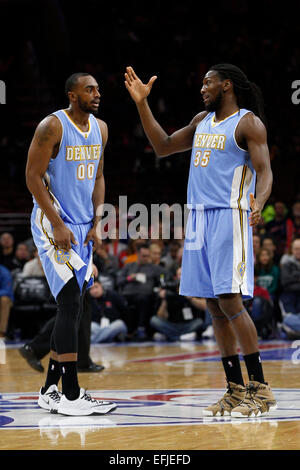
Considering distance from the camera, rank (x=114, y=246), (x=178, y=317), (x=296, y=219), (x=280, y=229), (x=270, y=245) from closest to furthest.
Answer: (x=178, y=317) → (x=270, y=245) → (x=296, y=219) → (x=114, y=246) → (x=280, y=229)

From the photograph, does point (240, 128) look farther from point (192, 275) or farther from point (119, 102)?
point (119, 102)

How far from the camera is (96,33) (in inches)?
763

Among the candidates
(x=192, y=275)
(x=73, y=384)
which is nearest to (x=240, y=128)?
(x=192, y=275)

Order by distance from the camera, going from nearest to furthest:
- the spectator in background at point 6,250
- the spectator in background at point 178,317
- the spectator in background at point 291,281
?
1. the spectator in background at point 291,281
2. the spectator in background at point 178,317
3. the spectator in background at point 6,250

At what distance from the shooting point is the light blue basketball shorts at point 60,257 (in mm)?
4625

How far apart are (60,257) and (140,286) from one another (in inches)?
259

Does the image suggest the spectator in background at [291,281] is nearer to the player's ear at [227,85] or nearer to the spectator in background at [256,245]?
the spectator in background at [256,245]

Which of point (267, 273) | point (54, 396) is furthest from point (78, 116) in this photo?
point (267, 273)

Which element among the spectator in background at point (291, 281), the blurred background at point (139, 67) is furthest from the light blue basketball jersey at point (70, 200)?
the blurred background at point (139, 67)

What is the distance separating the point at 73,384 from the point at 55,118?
1554mm

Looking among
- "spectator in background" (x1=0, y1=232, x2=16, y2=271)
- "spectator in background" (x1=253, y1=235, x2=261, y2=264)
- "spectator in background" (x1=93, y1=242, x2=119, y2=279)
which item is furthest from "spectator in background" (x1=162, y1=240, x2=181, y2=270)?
"spectator in background" (x1=0, y1=232, x2=16, y2=271)

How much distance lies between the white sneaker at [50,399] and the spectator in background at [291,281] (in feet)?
20.3

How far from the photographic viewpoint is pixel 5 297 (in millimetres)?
11156

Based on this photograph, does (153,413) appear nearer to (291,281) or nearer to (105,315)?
(105,315)
